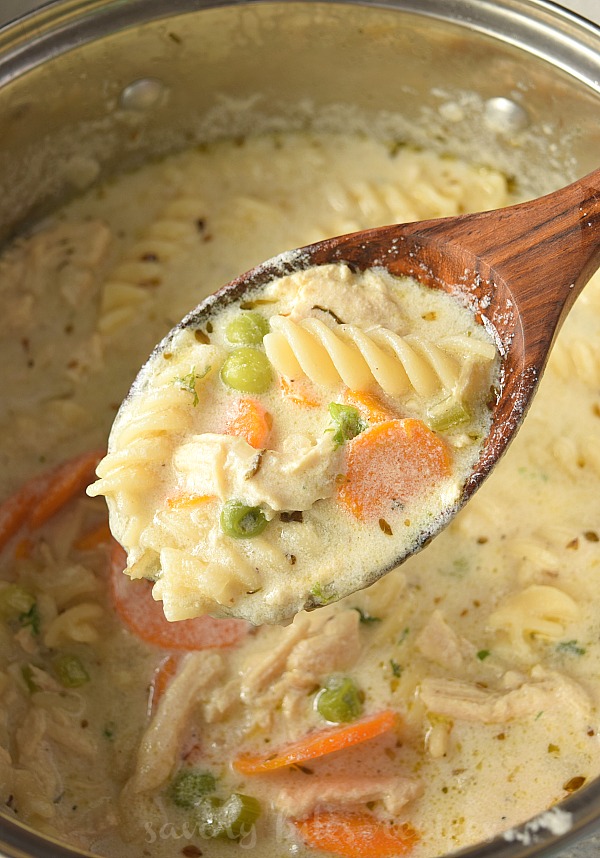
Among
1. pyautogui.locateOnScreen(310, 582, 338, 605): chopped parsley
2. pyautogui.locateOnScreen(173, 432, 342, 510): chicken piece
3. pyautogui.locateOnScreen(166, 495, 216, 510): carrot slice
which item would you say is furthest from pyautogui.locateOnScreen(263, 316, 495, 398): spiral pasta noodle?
pyautogui.locateOnScreen(310, 582, 338, 605): chopped parsley

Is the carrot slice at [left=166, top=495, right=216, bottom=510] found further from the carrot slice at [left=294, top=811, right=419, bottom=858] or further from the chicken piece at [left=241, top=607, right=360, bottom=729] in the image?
the carrot slice at [left=294, top=811, right=419, bottom=858]

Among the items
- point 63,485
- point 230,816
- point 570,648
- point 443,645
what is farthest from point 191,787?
point 570,648

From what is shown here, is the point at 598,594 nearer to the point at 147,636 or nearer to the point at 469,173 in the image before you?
the point at 147,636

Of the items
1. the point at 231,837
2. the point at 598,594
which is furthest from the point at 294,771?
the point at 598,594

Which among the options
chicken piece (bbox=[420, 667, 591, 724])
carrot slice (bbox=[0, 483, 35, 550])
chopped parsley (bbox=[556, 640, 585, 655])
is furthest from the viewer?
carrot slice (bbox=[0, 483, 35, 550])

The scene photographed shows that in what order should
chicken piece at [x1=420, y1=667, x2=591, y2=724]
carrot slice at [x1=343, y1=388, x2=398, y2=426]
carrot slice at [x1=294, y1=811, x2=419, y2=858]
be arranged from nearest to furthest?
carrot slice at [x1=343, y1=388, x2=398, y2=426]
carrot slice at [x1=294, y1=811, x2=419, y2=858]
chicken piece at [x1=420, y1=667, x2=591, y2=724]

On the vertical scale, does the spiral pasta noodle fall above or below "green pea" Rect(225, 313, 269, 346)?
below

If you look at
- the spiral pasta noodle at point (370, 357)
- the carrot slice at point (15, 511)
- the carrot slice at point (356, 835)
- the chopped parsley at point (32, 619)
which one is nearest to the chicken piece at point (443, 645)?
the carrot slice at point (356, 835)

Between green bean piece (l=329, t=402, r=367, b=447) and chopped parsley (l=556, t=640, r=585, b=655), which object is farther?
chopped parsley (l=556, t=640, r=585, b=655)
